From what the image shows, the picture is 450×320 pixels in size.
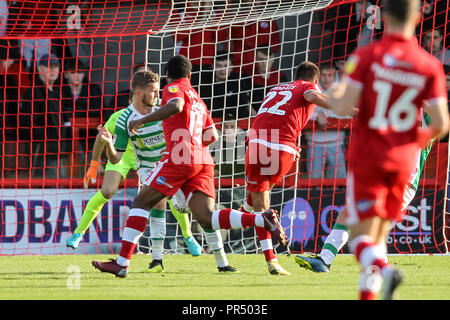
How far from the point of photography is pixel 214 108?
1114 cm

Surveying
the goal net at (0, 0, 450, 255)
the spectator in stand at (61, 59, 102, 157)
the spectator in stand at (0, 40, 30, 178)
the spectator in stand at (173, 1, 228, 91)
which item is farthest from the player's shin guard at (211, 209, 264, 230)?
the spectator in stand at (0, 40, 30, 178)

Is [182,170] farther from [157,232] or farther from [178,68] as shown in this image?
[157,232]

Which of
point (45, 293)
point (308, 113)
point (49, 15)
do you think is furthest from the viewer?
point (49, 15)

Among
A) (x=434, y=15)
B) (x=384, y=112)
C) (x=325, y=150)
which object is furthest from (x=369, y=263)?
(x=434, y=15)

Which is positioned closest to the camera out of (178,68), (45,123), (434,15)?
(178,68)

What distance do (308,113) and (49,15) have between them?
573 centimetres

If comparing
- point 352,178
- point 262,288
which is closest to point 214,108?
point 262,288

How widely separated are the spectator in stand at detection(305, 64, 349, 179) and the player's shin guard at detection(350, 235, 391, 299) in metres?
6.20

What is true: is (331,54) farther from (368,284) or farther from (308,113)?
Answer: (368,284)

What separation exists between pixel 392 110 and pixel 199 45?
7.24 meters

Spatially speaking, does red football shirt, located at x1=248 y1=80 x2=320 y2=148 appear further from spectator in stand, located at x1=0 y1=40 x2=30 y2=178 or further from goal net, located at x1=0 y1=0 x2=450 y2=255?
spectator in stand, located at x1=0 y1=40 x2=30 y2=178

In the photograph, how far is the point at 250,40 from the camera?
1150 centimetres

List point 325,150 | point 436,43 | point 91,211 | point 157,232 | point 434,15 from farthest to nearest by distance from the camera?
point 436,43 → point 325,150 → point 434,15 → point 91,211 → point 157,232

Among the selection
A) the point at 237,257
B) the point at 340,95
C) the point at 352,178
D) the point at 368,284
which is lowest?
the point at 237,257
